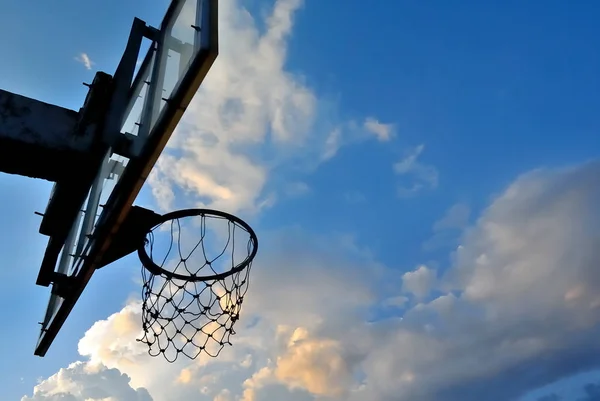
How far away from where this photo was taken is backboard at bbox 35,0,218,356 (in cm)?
394

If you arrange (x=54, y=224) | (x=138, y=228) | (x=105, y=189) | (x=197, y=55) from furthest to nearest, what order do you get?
(x=54, y=224), (x=138, y=228), (x=105, y=189), (x=197, y=55)

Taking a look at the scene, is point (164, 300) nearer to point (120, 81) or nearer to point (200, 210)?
point (200, 210)

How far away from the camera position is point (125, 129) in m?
5.07

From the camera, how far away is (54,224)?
6512mm

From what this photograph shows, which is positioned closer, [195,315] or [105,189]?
[105,189]

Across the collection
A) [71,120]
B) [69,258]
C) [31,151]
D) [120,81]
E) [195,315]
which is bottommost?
[195,315]

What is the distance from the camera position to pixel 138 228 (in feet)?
19.7

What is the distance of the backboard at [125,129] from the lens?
3.94 metres

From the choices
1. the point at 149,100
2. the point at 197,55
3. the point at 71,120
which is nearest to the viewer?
the point at 197,55

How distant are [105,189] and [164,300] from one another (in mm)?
2040

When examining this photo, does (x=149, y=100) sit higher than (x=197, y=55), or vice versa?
(x=149, y=100)

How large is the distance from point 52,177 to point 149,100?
5.70ft

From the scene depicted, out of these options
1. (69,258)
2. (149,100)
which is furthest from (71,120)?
(69,258)

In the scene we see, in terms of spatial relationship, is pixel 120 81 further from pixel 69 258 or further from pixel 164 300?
pixel 164 300
